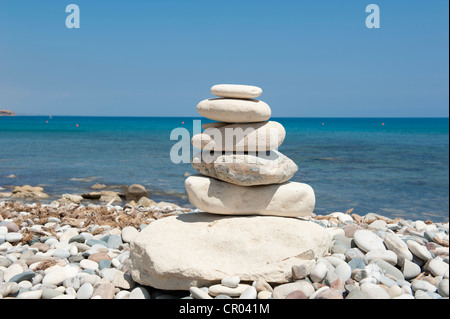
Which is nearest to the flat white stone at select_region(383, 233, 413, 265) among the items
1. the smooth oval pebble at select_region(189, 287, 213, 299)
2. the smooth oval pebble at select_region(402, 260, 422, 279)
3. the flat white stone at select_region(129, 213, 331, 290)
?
the smooth oval pebble at select_region(402, 260, 422, 279)

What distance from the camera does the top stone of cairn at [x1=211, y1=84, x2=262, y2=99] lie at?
513cm

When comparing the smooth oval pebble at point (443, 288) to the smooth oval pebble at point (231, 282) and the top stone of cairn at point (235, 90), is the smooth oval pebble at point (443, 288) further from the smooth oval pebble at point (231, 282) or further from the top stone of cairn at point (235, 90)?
the top stone of cairn at point (235, 90)

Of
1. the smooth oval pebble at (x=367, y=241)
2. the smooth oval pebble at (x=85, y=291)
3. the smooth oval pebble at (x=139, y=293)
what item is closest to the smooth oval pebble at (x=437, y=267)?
the smooth oval pebble at (x=367, y=241)

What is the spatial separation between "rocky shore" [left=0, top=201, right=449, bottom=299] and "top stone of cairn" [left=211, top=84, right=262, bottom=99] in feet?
7.26

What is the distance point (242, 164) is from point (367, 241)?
2.12m

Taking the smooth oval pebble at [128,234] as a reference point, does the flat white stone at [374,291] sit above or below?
above

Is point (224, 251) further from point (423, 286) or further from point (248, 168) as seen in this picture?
point (423, 286)

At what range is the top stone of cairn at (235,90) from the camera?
202 inches

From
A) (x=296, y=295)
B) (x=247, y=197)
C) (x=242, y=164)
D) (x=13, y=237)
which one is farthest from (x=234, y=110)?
(x=13, y=237)

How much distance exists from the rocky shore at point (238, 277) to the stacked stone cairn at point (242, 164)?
97cm

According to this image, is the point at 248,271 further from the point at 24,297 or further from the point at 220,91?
the point at 24,297

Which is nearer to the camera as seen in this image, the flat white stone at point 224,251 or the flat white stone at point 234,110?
the flat white stone at point 224,251

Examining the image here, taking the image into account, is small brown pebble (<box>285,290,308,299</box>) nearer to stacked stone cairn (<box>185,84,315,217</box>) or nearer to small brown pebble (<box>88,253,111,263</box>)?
stacked stone cairn (<box>185,84,315,217</box>)

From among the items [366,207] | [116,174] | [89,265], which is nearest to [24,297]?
[89,265]
